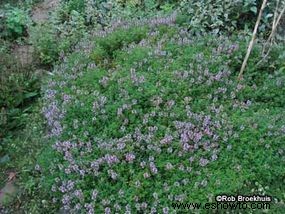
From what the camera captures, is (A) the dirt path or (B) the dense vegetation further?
(A) the dirt path

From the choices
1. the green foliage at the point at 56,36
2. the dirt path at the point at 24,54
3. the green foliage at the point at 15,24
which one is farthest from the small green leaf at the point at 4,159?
the green foliage at the point at 15,24

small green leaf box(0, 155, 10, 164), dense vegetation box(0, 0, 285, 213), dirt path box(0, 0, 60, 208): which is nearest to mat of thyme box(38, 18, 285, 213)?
dense vegetation box(0, 0, 285, 213)

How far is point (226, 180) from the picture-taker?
11.8ft

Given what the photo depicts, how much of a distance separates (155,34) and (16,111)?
1718mm

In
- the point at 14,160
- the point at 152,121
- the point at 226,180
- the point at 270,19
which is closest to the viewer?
the point at 226,180

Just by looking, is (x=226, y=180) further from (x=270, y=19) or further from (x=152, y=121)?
(x=270, y=19)

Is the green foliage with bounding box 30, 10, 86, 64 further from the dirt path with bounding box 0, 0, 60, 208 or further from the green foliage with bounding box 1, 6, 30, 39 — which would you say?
the green foliage with bounding box 1, 6, 30, 39

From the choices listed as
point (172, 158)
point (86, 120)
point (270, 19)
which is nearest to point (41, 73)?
point (86, 120)

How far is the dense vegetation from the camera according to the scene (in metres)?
3.64

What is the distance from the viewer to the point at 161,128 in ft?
12.8

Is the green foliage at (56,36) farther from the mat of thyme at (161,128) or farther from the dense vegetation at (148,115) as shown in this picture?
the mat of thyme at (161,128)

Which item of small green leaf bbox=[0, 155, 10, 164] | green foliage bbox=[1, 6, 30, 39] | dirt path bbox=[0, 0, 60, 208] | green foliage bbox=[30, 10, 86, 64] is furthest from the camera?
green foliage bbox=[1, 6, 30, 39]

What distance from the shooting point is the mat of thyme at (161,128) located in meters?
3.59

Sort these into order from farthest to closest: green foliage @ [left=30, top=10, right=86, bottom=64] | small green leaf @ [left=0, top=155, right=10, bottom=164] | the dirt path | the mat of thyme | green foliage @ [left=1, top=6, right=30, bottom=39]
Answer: green foliage @ [left=1, top=6, right=30, bottom=39], green foliage @ [left=30, top=10, right=86, bottom=64], small green leaf @ [left=0, top=155, right=10, bottom=164], the dirt path, the mat of thyme
